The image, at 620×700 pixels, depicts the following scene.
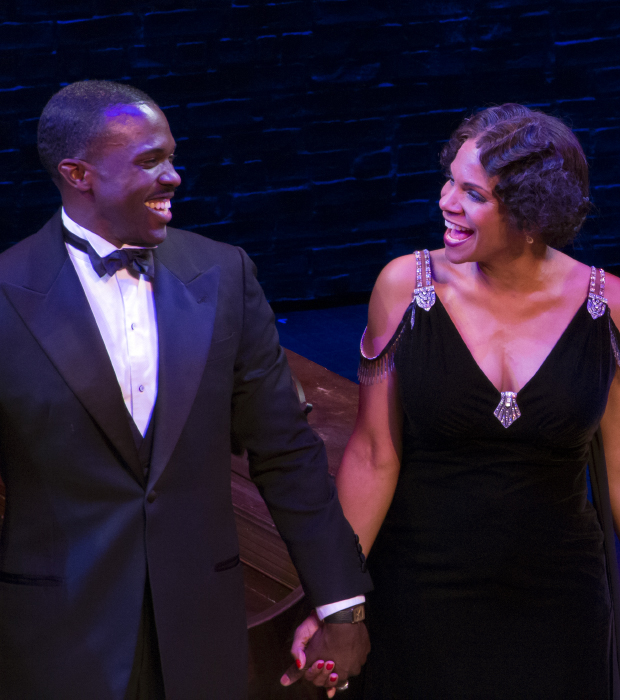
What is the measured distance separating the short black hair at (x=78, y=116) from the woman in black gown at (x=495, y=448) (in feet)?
2.43

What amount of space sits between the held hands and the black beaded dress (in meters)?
0.31

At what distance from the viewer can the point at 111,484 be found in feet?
4.23

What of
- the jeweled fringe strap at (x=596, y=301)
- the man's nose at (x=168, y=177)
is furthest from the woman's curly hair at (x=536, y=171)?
the man's nose at (x=168, y=177)

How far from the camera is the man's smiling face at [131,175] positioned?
1272 millimetres

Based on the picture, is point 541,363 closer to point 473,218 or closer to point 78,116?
point 473,218

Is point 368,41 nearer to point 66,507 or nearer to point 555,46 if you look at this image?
point 555,46

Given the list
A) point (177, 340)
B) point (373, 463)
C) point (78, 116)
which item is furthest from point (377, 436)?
point (78, 116)

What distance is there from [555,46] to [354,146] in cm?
118

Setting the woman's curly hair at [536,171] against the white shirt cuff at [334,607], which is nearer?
the white shirt cuff at [334,607]

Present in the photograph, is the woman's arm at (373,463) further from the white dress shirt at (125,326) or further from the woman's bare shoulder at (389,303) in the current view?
the white dress shirt at (125,326)

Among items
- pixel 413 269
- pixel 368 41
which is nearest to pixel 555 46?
pixel 368 41

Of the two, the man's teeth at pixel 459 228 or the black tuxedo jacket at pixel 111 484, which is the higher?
the man's teeth at pixel 459 228

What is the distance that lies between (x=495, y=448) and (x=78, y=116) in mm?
1009

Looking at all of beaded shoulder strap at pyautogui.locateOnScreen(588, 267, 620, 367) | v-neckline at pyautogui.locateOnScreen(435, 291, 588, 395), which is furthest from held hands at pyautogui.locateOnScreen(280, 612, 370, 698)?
beaded shoulder strap at pyautogui.locateOnScreen(588, 267, 620, 367)
